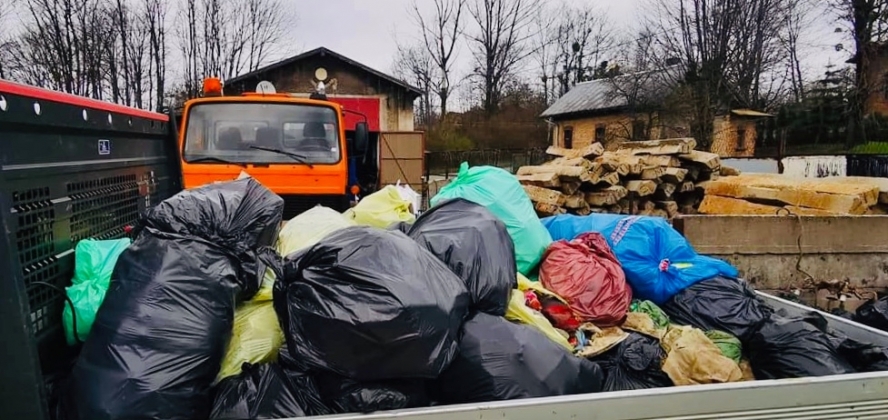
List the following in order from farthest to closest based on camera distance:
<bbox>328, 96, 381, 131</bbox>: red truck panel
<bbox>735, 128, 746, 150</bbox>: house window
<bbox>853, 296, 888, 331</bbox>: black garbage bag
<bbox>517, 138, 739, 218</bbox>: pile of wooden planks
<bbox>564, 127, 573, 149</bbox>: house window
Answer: <bbox>564, 127, 573, 149</bbox>: house window → <bbox>735, 128, 746, 150</bbox>: house window → <bbox>328, 96, 381, 131</bbox>: red truck panel → <bbox>517, 138, 739, 218</bbox>: pile of wooden planks → <bbox>853, 296, 888, 331</bbox>: black garbage bag

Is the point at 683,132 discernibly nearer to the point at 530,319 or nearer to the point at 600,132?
the point at 600,132

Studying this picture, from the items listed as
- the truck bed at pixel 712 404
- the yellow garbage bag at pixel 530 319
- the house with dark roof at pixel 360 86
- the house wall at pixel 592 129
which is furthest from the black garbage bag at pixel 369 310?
the house wall at pixel 592 129

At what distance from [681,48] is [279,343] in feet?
79.5

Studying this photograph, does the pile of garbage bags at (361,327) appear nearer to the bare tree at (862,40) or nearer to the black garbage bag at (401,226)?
the black garbage bag at (401,226)

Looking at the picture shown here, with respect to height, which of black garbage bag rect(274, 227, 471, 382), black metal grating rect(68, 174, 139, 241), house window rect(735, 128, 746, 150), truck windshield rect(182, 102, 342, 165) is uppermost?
house window rect(735, 128, 746, 150)

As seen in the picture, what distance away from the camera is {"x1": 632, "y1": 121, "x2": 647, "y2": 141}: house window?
2307 cm

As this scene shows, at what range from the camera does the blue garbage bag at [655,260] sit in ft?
8.74

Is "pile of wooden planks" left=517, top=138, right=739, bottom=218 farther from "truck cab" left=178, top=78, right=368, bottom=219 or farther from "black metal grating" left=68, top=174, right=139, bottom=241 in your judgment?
"black metal grating" left=68, top=174, right=139, bottom=241

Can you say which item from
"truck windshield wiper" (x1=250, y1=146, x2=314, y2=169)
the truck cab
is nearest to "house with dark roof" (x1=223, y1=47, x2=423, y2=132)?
the truck cab

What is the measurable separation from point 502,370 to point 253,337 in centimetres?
79

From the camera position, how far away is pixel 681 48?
22.7 metres

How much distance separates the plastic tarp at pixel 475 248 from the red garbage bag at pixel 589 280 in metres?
0.38

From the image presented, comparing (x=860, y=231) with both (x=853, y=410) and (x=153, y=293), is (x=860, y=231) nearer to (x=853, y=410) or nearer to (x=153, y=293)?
(x=853, y=410)

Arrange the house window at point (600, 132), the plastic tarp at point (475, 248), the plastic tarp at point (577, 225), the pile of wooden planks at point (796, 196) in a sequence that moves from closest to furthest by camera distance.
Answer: the plastic tarp at point (475, 248) → the plastic tarp at point (577, 225) → the pile of wooden planks at point (796, 196) → the house window at point (600, 132)
